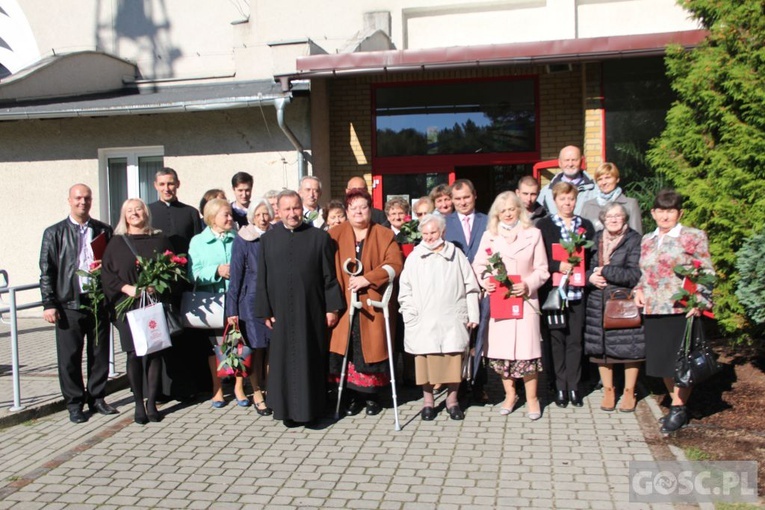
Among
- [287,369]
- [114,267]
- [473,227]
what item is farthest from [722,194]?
[114,267]

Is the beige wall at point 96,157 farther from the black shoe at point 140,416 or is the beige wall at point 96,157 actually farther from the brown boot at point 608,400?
the brown boot at point 608,400

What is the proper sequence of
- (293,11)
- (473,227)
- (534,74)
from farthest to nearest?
(293,11), (534,74), (473,227)

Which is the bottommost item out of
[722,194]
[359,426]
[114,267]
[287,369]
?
[359,426]

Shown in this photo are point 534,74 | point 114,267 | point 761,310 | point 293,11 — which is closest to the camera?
point 761,310

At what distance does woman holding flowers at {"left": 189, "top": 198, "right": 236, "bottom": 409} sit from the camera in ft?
22.4

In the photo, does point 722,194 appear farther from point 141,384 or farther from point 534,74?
point 141,384

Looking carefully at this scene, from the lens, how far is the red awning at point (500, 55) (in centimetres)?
926

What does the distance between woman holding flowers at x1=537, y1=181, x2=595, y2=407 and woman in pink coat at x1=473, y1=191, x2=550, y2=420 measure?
0.91 feet

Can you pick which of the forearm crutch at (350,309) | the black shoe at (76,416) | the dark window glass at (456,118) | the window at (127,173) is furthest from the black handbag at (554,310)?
the window at (127,173)

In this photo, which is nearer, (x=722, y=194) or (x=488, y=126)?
(x=722, y=194)

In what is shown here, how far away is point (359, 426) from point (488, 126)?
6475 mm

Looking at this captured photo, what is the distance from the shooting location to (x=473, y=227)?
7.00m

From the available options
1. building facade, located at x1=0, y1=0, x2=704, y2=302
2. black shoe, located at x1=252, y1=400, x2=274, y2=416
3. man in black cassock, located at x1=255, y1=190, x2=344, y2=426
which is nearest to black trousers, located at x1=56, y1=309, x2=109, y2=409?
black shoe, located at x1=252, y1=400, x2=274, y2=416

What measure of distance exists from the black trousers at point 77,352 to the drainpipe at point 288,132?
14.2 ft
